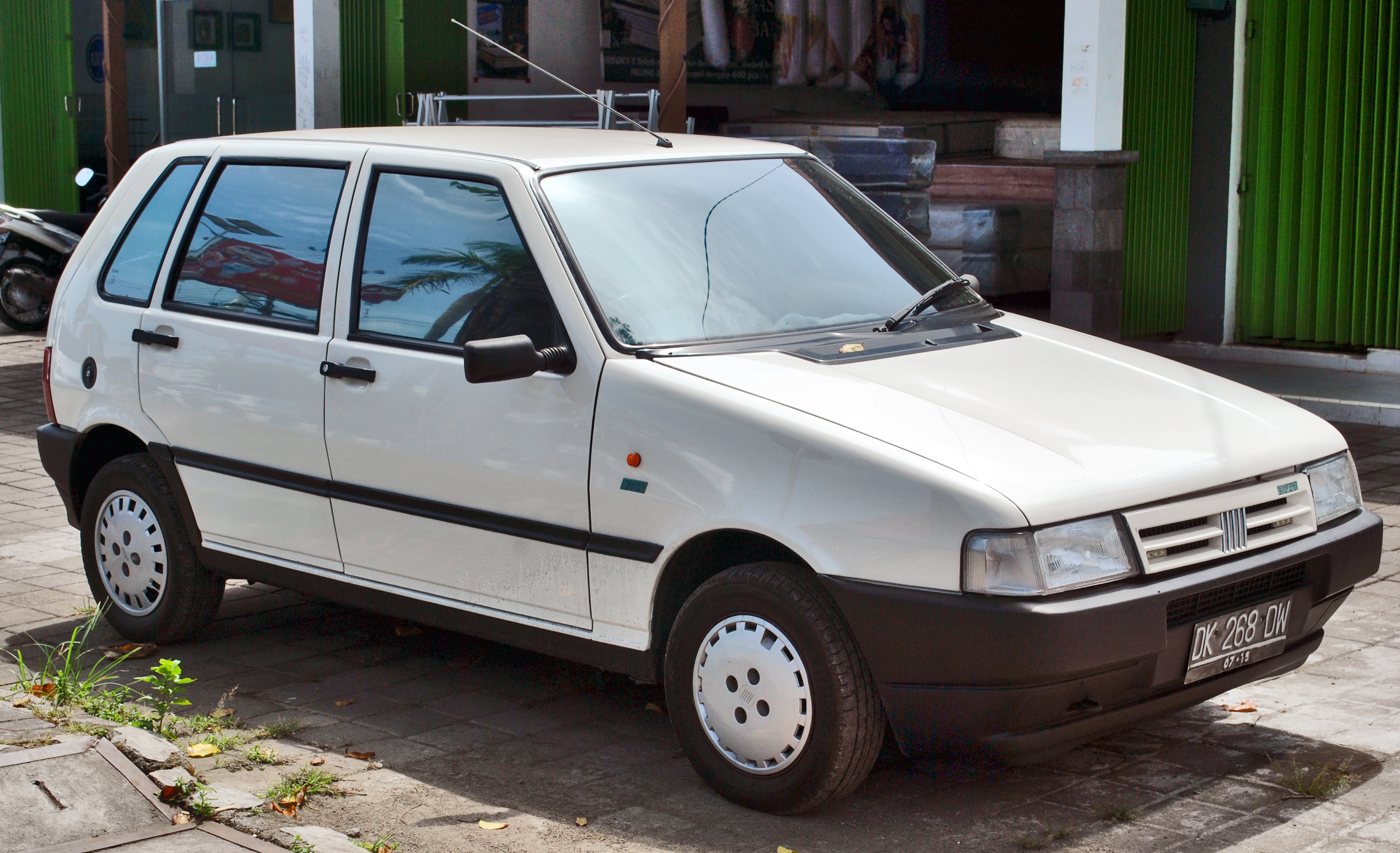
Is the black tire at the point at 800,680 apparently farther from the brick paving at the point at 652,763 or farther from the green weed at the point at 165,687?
the green weed at the point at 165,687

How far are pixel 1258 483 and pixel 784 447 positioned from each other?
126cm

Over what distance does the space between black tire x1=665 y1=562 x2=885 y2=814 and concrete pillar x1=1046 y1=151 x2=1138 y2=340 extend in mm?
8363

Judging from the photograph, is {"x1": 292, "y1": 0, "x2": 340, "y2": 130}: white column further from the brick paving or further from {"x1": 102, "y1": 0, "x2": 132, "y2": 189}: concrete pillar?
the brick paving

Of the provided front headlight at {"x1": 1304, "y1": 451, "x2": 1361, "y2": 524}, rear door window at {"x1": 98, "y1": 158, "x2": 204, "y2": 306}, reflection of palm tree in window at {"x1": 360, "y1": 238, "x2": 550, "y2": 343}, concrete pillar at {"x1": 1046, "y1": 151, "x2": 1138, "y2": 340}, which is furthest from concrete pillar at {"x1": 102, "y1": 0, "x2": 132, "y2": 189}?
front headlight at {"x1": 1304, "y1": 451, "x2": 1361, "y2": 524}

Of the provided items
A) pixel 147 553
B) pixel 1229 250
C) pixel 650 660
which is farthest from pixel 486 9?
pixel 650 660

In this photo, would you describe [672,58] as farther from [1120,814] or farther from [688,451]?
[1120,814]

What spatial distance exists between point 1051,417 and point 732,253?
1.15 m

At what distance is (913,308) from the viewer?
4.83m

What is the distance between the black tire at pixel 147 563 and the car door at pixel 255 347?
18 cm

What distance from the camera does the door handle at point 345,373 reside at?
484 centimetres

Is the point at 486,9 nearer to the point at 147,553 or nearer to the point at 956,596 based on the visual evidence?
the point at 147,553

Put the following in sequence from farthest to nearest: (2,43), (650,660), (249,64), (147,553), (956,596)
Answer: (2,43)
(249,64)
(147,553)
(650,660)
(956,596)

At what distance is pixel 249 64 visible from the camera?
52.0 feet

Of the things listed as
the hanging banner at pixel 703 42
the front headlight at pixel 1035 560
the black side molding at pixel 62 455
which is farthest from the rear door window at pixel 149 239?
the hanging banner at pixel 703 42
